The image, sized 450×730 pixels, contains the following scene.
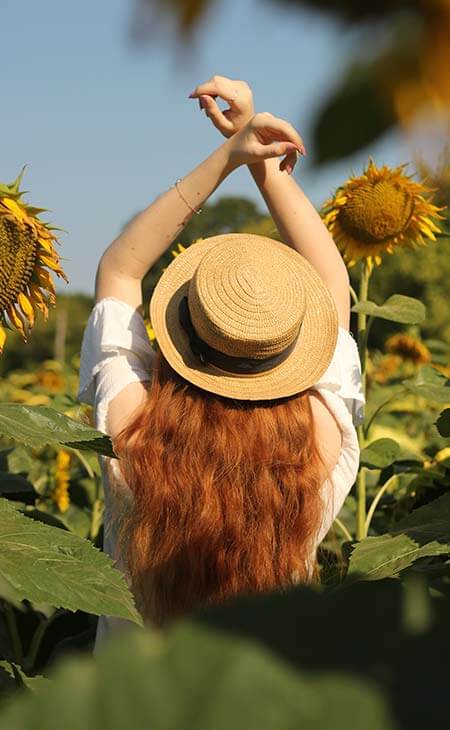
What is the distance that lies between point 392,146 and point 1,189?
153 cm

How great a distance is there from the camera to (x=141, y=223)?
2.00m

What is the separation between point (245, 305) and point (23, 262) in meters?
0.36

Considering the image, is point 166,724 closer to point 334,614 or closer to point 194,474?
point 334,614

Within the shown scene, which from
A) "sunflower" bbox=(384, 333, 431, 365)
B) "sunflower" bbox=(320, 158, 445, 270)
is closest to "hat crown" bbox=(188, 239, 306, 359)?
"sunflower" bbox=(320, 158, 445, 270)

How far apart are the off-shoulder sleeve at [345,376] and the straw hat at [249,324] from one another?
70mm

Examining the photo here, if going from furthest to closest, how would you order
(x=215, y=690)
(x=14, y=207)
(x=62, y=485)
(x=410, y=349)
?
(x=410, y=349) < (x=62, y=485) < (x=14, y=207) < (x=215, y=690)

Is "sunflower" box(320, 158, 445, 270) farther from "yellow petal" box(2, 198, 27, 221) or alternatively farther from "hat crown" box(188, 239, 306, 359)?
"yellow petal" box(2, 198, 27, 221)

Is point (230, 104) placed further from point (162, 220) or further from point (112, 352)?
point (112, 352)

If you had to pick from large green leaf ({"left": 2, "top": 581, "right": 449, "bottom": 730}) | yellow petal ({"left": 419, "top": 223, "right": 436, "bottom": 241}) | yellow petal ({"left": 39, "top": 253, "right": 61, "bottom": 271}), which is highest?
large green leaf ({"left": 2, "top": 581, "right": 449, "bottom": 730})

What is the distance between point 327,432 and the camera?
1879 mm

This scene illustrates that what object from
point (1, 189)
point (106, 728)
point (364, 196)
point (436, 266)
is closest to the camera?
point (106, 728)

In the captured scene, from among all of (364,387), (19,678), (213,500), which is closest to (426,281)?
(364,387)

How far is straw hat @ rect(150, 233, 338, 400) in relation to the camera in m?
1.78

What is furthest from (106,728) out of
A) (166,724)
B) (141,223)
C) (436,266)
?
(436,266)
